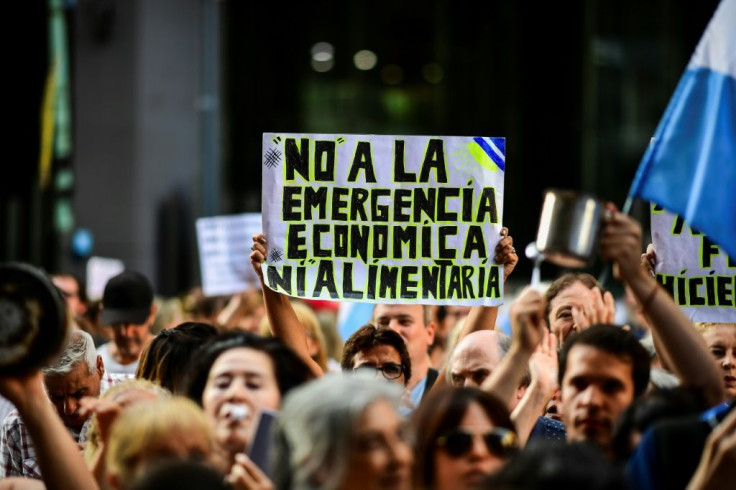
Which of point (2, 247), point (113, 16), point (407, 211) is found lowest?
point (2, 247)

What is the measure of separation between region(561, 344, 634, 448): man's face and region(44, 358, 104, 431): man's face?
2.08 metres

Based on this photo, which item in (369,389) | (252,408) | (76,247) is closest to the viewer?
(369,389)

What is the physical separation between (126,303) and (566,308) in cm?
291

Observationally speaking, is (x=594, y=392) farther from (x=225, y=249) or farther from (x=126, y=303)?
(x=225, y=249)

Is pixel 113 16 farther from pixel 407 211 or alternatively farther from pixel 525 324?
pixel 525 324

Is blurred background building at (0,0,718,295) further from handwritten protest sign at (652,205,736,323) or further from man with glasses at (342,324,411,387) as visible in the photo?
handwritten protest sign at (652,205,736,323)

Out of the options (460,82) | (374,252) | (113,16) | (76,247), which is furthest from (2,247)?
(374,252)

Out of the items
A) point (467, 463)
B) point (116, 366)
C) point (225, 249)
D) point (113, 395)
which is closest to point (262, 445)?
point (467, 463)

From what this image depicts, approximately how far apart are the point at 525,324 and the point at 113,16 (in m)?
17.7

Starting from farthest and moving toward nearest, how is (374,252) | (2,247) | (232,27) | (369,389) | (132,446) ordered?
(232,27)
(2,247)
(374,252)
(132,446)
(369,389)

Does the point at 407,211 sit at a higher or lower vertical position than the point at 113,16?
lower

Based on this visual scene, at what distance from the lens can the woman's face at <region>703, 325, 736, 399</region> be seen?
233 inches

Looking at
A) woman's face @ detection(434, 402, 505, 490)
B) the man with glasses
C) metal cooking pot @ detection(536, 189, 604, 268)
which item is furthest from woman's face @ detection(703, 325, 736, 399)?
woman's face @ detection(434, 402, 505, 490)

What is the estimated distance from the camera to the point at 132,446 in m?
3.99
